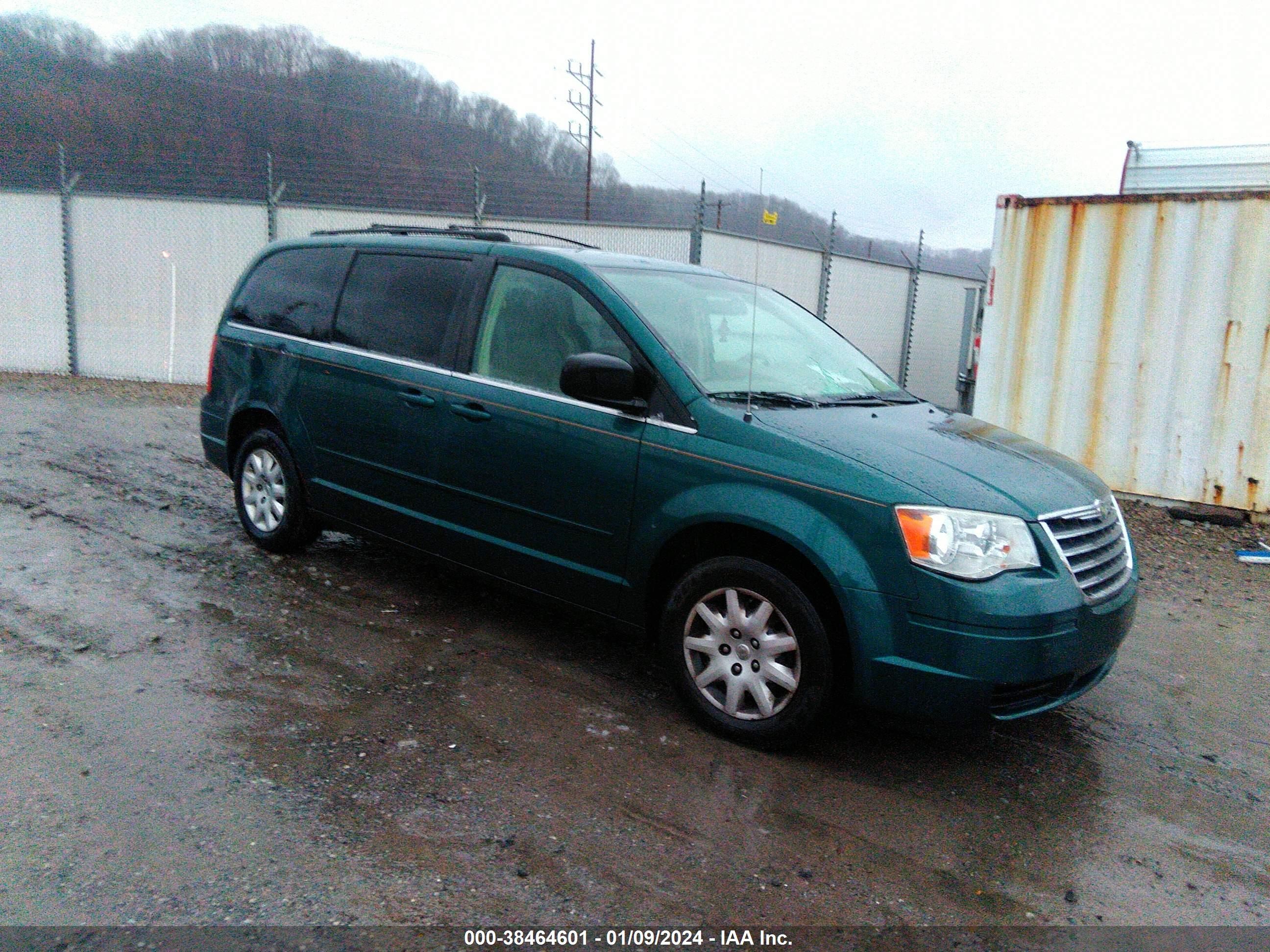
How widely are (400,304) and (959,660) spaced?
3.11m

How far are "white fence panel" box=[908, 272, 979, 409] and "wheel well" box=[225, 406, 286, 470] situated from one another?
1202 cm

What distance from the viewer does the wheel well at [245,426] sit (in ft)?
17.7

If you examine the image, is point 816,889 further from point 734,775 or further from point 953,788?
point 953,788

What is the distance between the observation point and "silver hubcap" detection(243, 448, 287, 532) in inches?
213

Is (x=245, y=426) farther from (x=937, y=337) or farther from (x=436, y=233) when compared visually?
(x=937, y=337)

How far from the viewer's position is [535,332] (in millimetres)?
4246

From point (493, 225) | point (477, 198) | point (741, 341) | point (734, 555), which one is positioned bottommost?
point (734, 555)

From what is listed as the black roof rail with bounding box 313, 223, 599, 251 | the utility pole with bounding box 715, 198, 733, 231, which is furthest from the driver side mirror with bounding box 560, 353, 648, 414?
the utility pole with bounding box 715, 198, 733, 231

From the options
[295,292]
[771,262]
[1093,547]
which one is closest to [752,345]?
[1093,547]

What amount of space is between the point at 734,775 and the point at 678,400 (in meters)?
1.40

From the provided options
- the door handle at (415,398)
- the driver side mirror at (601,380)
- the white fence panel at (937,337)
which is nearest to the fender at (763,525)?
the driver side mirror at (601,380)

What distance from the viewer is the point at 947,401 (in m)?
16.5

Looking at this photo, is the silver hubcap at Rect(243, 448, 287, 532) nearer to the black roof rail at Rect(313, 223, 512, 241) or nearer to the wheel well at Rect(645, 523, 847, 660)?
the black roof rail at Rect(313, 223, 512, 241)

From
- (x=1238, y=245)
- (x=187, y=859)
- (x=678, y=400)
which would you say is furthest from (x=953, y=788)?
(x=1238, y=245)
